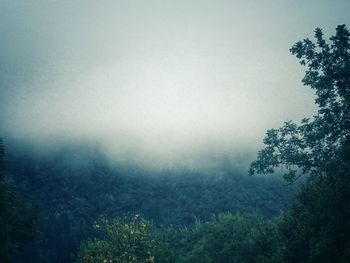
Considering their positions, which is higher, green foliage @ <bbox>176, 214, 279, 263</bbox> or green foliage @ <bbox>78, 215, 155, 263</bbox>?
green foliage @ <bbox>78, 215, 155, 263</bbox>

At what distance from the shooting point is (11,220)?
1256 inches

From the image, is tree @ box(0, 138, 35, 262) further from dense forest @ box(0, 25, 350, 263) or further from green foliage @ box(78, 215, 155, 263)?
green foliage @ box(78, 215, 155, 263)

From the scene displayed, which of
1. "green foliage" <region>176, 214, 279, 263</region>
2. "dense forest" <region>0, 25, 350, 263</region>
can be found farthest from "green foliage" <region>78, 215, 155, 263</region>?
"green foliage" <region>176, 214, 279, 263</region>

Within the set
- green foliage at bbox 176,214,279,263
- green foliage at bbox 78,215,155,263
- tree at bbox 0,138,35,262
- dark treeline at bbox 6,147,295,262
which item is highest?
dark treeline at bbox 6,147,295,262

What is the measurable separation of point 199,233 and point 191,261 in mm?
16433

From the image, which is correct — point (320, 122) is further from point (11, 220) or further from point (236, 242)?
point (236, 242)

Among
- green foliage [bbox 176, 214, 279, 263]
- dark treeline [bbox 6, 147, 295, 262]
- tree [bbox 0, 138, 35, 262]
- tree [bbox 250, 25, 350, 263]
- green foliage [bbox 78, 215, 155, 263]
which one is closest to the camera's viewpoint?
tree [bbox 250, 25, 350, 263]

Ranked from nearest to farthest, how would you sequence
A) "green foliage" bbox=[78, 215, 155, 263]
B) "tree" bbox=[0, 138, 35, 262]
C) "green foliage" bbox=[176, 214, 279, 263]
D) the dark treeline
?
"tree" bbox=[0, 138, 35, 262]
"green foliage" bbox=[78, 215, 155, 263]
"green foliage" bbox=[176, 214, 279, 263]
the dark treeline

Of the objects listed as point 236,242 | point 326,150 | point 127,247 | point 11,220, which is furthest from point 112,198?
point 326,150

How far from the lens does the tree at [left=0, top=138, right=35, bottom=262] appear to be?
29547 mm

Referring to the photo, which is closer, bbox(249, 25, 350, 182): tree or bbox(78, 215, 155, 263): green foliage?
bbox(249, 25, 350, 182): tree

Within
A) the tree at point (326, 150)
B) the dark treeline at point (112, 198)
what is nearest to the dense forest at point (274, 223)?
the tree at point (326, 150)

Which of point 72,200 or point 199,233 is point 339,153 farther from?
point 72,200

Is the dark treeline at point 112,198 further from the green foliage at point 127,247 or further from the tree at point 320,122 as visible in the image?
the tree at point 320,122
